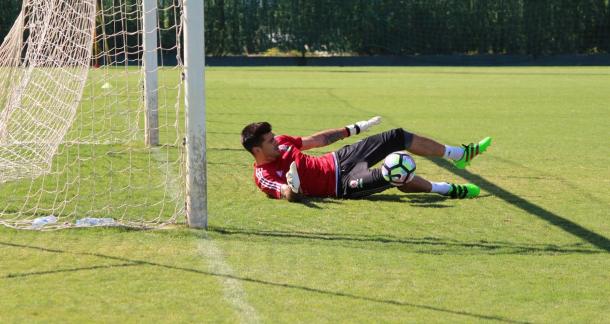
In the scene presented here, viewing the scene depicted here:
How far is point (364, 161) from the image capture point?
9109 millimetres

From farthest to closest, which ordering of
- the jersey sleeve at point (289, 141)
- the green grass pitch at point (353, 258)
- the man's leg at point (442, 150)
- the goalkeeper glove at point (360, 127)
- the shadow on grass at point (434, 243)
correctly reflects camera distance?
the goalkeeper glove at point (360, 127)
the man's leg at point (442, 150)
the jersey sleeve at point (289, 141)
the shadow on grass at point (434, 243)
the green grass pitch at point (353, 258)

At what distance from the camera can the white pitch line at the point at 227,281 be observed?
548 cm

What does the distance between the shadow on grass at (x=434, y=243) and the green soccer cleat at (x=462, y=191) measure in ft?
5.76

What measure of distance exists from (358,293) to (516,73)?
27.2 metres

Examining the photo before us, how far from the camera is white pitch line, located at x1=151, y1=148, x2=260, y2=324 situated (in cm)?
548

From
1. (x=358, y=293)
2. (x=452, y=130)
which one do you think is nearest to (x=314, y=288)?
(x=358, y=293)

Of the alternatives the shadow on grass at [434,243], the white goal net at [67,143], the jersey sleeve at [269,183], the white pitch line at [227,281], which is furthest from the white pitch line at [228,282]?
the jersey sleeve at [269,183]

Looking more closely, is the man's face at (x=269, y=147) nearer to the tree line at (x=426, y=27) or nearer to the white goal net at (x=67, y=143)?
the white goal net at (x=67, y=143)

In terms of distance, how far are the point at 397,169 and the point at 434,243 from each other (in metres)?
1.46

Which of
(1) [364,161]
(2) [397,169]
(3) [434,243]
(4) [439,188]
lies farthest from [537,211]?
(3) [434,243]

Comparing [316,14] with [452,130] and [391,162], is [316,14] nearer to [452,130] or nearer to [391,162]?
[452,130]

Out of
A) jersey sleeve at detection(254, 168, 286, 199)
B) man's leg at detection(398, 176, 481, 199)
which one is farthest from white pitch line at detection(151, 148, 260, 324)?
man's leg at detection(398, 176, 481, 199)

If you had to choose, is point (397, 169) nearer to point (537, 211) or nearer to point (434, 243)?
point (537, 211)

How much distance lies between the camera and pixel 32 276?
6277 millimetres
